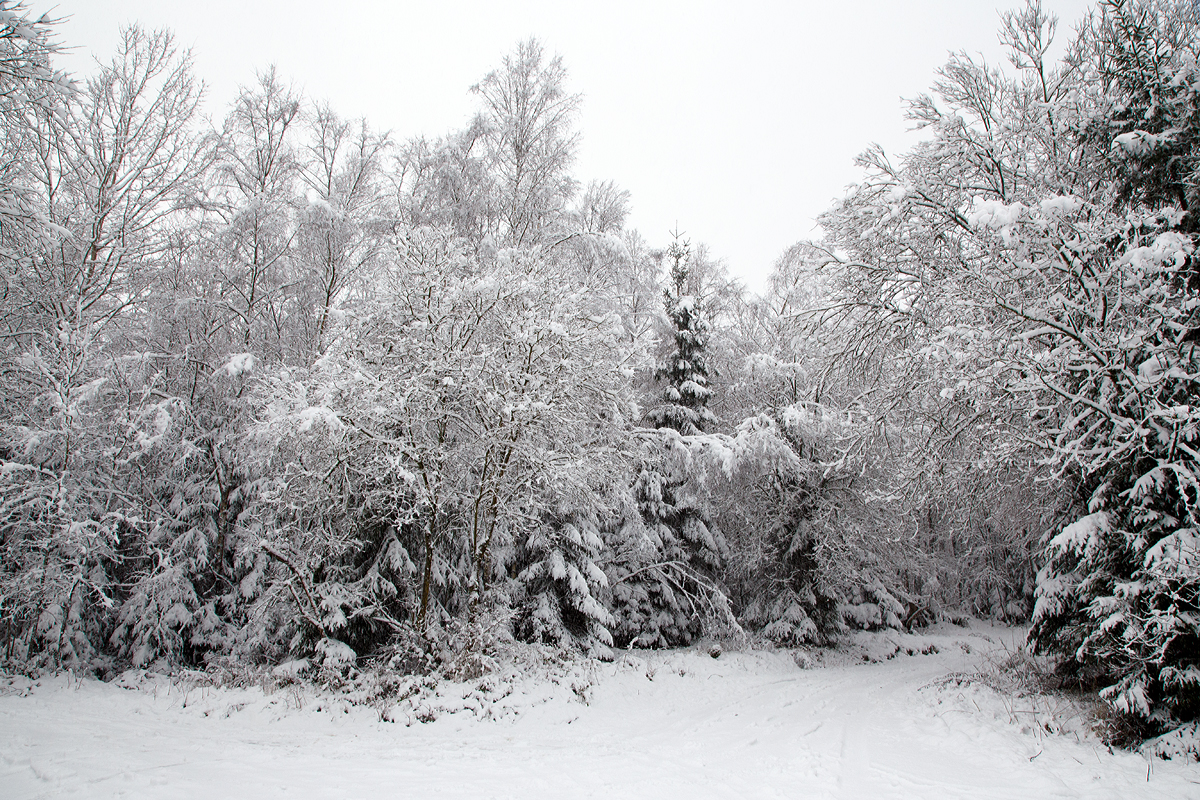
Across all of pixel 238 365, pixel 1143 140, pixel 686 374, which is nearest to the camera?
pixel 1143 140

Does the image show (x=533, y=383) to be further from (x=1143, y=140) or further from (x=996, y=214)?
(x=1143, y=140)

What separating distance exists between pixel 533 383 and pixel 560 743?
16.0 feet

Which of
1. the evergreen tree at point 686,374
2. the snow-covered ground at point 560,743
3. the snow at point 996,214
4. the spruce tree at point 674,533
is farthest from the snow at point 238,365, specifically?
the snow at point 996,214

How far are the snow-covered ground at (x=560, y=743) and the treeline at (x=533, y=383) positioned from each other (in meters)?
0.97

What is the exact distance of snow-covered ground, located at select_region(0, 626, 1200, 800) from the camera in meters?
5.20

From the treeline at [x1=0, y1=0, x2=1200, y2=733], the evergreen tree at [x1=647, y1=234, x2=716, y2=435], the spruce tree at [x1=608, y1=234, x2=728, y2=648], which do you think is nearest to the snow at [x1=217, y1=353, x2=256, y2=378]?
the treeline at [x1=0, y1=0, x2=1200, y2=733]

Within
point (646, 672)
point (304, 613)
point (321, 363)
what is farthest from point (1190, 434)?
point (304, 613)

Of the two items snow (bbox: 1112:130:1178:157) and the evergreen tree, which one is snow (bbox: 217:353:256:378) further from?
snow (bbox: 1112:130:1178:157)

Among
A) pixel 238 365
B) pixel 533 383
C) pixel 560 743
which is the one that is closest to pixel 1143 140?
pixel 533 383

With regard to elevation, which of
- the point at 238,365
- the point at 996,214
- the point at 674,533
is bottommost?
the point at 674,533

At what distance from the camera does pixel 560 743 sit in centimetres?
704

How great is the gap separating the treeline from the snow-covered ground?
97 centimetres

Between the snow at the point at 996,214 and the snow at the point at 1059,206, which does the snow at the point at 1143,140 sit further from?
the snow at the point at 996,214

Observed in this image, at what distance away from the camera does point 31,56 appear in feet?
19.8
